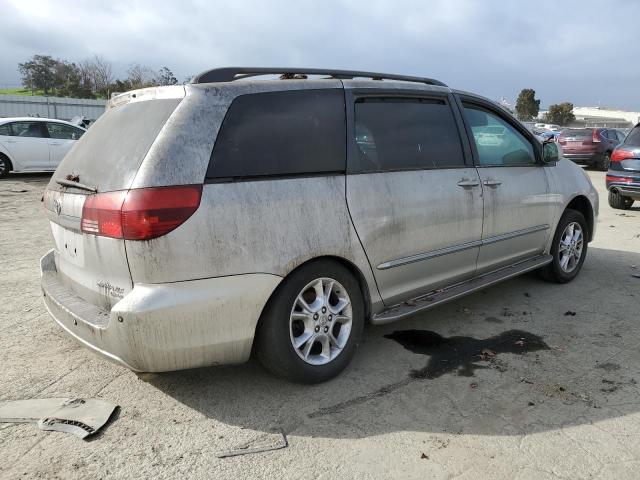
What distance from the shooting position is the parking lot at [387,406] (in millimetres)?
2518

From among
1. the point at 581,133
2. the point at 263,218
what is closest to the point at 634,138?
the point at 263,218

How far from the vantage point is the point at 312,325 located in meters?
3.16

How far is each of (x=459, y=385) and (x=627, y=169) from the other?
324 inches

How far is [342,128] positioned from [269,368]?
1.53m

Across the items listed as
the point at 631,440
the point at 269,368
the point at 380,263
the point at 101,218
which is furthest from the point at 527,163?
the point at 101,218

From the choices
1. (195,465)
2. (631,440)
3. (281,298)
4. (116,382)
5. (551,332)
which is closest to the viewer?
(195,465)

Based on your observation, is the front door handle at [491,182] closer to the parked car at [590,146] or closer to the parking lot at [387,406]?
the parking lot at [387,406]

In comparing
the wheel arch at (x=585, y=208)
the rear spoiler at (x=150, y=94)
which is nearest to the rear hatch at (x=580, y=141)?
the wheel arch at (x=585, y=208)

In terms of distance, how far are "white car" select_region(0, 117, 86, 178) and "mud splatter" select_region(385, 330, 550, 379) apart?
12498 mm

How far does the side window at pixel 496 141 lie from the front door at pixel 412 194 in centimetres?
26

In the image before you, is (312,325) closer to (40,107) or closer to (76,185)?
(76,185)

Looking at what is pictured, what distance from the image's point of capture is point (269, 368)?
3.12m

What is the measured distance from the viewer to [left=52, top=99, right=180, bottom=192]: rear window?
2.79 meters

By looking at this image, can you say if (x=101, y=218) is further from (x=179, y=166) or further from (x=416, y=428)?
(x=416, y=428)
